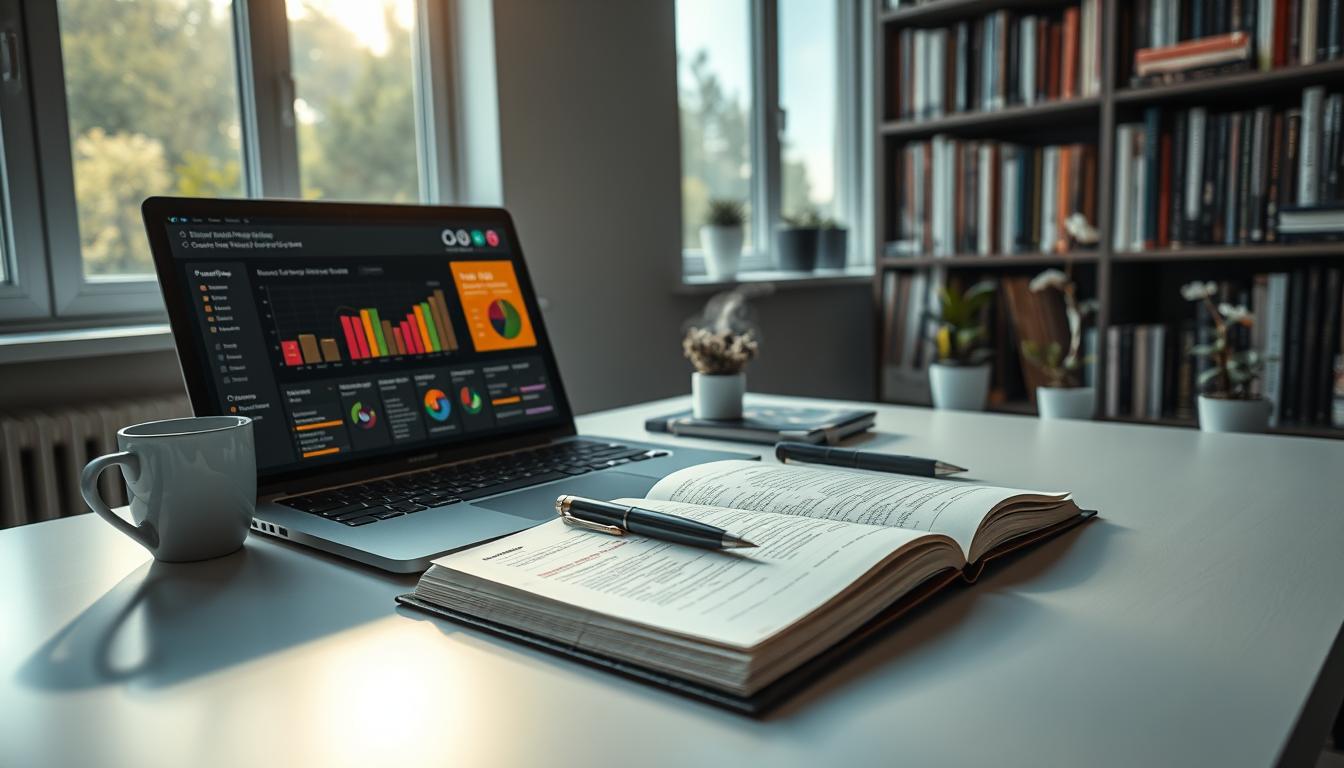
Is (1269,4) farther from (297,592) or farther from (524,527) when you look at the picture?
(297,592)

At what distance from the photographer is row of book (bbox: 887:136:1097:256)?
250 centimetres

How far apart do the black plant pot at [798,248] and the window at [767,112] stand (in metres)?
0.10

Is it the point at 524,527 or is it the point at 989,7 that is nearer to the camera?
the point at 524,527

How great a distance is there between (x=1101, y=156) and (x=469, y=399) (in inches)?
77.4

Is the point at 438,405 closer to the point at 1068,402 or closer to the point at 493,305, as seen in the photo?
the point at 493,305

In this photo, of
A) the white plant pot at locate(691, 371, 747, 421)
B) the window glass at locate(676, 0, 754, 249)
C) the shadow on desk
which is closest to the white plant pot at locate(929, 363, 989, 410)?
the window glass at locate(676, 0, 754, 249)

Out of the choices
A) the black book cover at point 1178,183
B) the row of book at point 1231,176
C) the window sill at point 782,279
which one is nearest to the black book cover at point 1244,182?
the row of book at point 1231,176

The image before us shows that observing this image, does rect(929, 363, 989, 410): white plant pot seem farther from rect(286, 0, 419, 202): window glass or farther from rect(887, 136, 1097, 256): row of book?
rect(286, 0, 419, 202): window glass

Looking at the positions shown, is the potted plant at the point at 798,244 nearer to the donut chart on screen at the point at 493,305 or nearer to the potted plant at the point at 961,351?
the potted plant at the point at 961,351

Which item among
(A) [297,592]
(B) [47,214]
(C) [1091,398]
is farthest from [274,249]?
(C) [1091,398]

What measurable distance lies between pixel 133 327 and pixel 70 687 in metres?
1.45

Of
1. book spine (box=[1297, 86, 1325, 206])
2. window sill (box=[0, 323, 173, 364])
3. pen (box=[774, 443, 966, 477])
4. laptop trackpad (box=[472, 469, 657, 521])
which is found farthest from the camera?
book spine (box=[1297, 86, 1325, 206])

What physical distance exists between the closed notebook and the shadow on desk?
1.79ft

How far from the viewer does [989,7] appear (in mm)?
2588
